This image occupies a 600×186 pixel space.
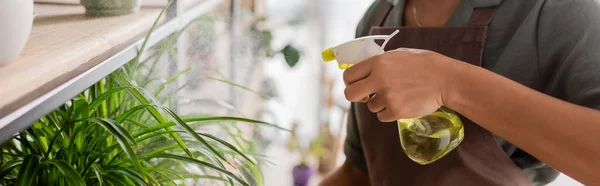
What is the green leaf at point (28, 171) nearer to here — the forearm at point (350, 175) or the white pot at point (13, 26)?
the white pot at point (13, 26)

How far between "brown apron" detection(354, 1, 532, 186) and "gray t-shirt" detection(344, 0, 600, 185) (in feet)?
0.06

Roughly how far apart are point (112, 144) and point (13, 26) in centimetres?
28

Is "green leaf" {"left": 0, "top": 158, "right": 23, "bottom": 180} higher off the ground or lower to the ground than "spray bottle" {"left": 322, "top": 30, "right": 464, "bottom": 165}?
higher

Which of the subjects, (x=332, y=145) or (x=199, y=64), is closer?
(x=199, y=64)

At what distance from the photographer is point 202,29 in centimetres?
116

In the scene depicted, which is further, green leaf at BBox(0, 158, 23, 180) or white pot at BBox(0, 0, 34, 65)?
green leaf at BBox(0, 158, 23, 180)

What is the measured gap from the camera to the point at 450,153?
3.27ft

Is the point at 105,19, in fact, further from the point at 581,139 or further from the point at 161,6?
the point at 581,139

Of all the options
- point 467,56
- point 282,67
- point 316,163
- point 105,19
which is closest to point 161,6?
point 105,19

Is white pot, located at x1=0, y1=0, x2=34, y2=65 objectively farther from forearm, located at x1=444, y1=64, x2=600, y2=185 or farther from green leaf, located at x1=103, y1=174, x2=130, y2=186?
forearm, located at x1=444, y1=64, x2=600, y2=185

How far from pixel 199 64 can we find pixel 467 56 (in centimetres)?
48

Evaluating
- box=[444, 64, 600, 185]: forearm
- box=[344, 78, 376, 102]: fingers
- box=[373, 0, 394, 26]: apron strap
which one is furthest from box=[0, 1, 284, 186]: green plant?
box=[373, 0, 394, 26]: apron strap

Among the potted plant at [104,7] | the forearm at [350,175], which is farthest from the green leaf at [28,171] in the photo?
the forearm at [350,175]

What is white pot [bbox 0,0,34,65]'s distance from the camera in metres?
0.58
